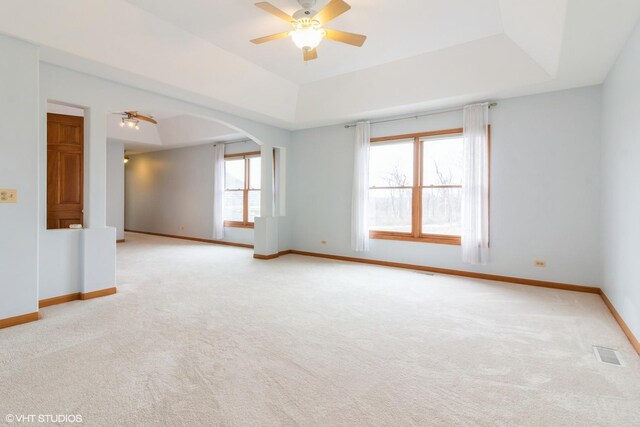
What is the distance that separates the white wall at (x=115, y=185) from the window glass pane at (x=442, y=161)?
803cm

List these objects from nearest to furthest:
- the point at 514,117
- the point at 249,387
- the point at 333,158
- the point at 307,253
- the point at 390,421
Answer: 1. the point at 390,421
2. the point at 249,387
3. the point at 514,117
4. the point at 333,158
5. the point at 307,253

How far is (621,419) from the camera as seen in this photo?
185 cm

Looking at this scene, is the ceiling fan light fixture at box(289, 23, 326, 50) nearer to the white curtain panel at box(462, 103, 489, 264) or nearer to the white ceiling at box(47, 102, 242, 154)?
the white curtain panel at box(462, 103, 489, 264)

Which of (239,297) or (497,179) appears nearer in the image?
(239,297)

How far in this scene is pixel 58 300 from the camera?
380cm

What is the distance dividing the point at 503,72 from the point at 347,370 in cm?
417

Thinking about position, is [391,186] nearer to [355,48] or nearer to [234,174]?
[355,48]

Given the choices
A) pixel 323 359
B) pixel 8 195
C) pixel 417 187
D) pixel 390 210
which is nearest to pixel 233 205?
pixel 390 210

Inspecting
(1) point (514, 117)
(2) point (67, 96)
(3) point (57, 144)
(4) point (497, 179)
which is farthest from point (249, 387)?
(1) point (514, 117)

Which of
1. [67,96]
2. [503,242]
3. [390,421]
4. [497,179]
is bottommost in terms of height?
[390,421]

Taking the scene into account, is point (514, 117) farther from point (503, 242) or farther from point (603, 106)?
point (503, 242)

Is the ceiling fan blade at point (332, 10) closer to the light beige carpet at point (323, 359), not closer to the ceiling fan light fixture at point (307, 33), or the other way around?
the ceiling fan light fixture at point (307, 33)

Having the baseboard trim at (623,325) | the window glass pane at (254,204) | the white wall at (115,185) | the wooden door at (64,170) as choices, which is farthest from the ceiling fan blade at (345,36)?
the white wall at (115,185)

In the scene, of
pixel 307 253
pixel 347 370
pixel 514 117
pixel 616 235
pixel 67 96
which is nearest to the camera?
pixel 347 370
